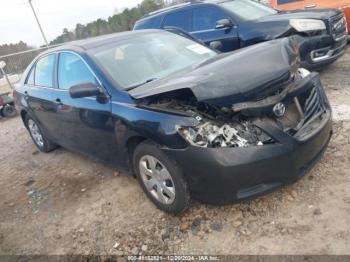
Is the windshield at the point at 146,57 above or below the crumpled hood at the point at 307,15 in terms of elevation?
above

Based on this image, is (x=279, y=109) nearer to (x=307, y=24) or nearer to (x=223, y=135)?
(x=223, y=135)

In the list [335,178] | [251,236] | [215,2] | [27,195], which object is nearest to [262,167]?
[251,236]

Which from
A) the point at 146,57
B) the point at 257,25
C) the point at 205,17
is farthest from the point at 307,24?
the point at 146,57

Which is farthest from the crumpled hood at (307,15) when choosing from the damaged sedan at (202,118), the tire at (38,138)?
the tire at (38,138)

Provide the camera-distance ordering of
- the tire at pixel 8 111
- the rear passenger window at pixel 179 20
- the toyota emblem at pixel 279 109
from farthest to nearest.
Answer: the tire at pixel 8 111 → the rear passenger window at pixel 179 20 → the toyota emblem at pixel 279 109

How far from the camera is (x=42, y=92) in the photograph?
4.99m

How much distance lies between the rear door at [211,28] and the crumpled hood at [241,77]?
11.7 feet

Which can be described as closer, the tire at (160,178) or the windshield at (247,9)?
the tire at (160,178)

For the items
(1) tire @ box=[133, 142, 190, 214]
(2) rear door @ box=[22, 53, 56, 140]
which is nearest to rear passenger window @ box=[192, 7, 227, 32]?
(2) rear door @ box=[22, 53, 56, 140]

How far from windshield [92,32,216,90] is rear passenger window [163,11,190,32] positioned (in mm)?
3373

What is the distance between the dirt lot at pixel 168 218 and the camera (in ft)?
9.43

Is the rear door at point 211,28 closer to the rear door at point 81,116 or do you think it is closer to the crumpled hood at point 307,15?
the crumpled hood at point 307,15

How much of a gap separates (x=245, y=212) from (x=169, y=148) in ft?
3.04

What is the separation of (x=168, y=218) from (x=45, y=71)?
293 cm
